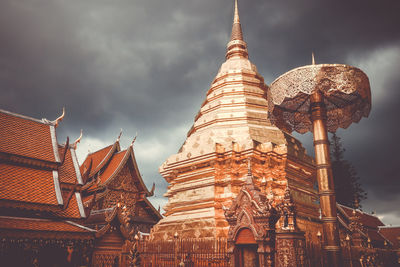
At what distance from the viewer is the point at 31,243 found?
788 centimetres

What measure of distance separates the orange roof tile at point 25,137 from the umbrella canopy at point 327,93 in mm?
7177

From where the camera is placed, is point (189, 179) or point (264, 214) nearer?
point (264, 214)

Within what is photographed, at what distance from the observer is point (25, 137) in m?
10.0

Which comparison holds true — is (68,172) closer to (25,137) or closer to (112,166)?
(25,137)

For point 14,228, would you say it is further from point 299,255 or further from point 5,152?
point 299,255

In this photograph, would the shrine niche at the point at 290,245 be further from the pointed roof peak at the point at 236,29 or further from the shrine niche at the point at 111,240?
the pointed roof peak at the point at 236,29

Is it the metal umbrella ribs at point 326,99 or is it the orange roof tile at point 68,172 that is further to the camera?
the orange roof tile at point 68,172

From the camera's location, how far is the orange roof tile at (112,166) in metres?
16.4

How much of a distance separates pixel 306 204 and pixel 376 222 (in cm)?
1667

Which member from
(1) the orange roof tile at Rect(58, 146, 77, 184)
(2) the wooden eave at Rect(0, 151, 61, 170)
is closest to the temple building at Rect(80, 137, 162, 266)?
(1) the orange roof tile at Rect(58, 146, 77, 184)

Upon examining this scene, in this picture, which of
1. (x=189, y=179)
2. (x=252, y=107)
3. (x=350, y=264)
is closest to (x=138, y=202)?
(x=189, y=179)

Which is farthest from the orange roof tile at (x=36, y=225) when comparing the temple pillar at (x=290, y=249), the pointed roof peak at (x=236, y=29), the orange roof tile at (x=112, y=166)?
the pointed roof peak at (x=236, y=29)

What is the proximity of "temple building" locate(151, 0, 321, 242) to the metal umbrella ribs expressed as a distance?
1591mm

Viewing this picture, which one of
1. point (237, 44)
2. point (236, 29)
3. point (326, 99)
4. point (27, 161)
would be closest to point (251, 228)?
point (326, 99)
